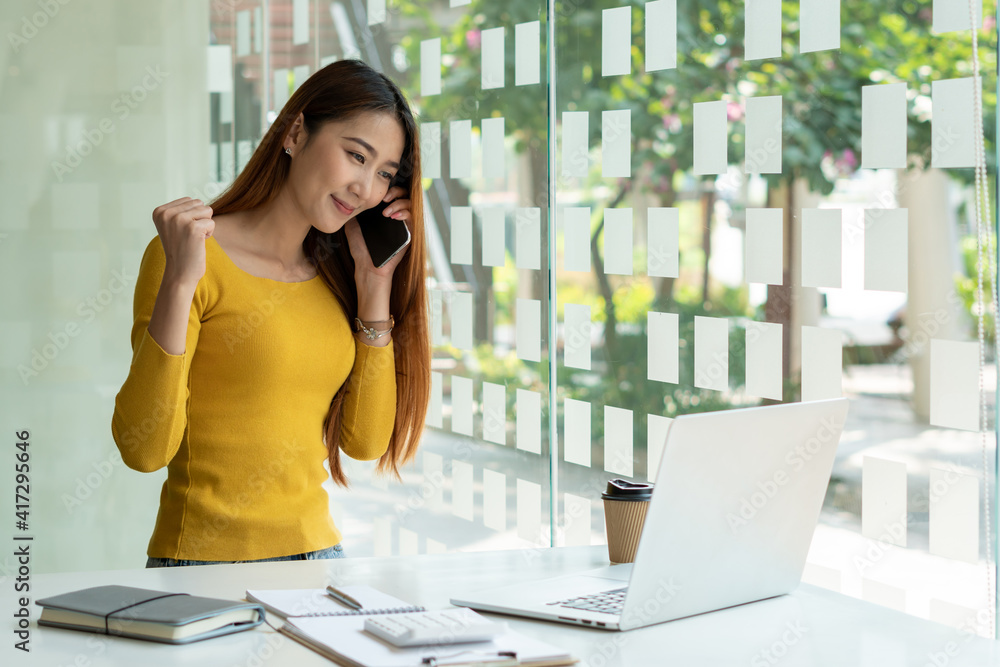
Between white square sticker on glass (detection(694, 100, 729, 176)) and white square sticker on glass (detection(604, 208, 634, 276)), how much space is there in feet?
0.82

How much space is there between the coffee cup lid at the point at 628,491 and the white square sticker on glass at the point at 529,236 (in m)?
0.89

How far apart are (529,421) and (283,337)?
832 millimetres

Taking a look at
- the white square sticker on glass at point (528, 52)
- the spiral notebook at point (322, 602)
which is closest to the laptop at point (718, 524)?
the spiral notebook at point (322, 602)

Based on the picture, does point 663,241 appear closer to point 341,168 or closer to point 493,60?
point 341,168

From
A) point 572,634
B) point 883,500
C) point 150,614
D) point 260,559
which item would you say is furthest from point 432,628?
point 883,500

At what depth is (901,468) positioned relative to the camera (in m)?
1.54

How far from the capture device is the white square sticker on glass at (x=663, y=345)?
196cm

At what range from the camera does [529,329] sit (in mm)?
2393

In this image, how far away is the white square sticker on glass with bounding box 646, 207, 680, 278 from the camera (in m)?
1.95

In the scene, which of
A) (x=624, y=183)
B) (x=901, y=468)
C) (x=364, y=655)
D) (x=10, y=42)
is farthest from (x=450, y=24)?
(x=364, y=655)

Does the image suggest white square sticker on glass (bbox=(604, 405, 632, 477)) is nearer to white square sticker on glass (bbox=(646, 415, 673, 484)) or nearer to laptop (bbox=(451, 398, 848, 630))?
white square sticker on glass (bbox=(646, 415, 673, 484))

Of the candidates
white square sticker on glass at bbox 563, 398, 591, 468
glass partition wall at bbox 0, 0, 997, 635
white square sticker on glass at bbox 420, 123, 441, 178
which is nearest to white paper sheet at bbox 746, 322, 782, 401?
glass partition wall at bbox 0, 0, 997, 635

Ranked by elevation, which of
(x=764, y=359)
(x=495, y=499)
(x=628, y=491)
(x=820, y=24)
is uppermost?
(x=820, y=24)

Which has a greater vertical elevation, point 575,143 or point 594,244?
point 575,143
